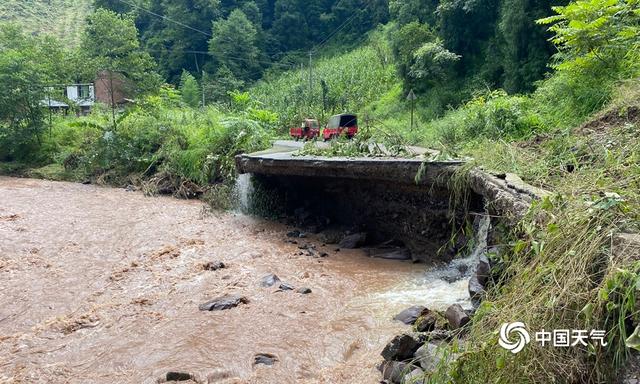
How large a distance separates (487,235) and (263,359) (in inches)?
132

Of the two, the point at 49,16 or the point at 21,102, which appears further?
the point at 49,16

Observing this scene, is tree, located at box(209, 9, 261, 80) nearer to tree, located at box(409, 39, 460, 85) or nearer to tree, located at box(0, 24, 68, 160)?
tree, located at box(0, 24, 68, 160)

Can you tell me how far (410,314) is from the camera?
553 centimetres

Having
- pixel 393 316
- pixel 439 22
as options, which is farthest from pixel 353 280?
pixel 439 22

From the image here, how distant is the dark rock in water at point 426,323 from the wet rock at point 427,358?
712 millimetres

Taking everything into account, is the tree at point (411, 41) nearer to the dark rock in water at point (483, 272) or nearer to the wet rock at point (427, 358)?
the dark rock in water at point (483, 272)

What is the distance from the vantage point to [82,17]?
7488 centimetres

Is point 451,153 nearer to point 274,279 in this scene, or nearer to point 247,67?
point 274,279

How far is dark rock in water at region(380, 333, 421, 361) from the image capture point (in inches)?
167

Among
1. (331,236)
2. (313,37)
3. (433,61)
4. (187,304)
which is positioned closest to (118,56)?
(433,61)

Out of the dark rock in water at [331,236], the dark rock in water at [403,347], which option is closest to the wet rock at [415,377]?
the dark rock in water at [403,347]

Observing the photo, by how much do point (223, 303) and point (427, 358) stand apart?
3.26 m

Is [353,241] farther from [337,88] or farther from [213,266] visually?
[337,88]

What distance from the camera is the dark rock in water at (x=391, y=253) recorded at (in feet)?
27.8
